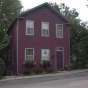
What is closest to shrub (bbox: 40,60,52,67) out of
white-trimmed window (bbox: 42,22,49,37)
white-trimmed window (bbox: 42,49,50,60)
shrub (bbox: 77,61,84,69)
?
white-trimmed window (bbox: 42,49,50,60)

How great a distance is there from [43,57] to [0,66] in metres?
5.87

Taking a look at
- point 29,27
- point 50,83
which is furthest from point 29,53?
point 50,83

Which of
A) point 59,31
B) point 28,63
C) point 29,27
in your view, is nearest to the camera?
point 28,63

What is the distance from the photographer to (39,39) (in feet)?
73.7

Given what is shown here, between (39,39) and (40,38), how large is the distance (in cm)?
16

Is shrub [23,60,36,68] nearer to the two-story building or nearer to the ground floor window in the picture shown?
the two-story building

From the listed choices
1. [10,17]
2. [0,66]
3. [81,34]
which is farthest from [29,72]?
[10,17]

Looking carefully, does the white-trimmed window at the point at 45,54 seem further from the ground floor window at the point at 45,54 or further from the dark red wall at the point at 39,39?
the dark red wall at the point at 39,39

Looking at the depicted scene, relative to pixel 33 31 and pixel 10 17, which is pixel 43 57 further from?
pixel 10 17

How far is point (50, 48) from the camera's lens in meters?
22.8

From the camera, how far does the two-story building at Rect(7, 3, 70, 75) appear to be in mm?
21625

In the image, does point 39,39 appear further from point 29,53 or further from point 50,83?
point 50,83

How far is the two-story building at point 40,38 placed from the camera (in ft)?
70.9

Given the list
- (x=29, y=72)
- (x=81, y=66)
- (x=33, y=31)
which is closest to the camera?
(x=29, y=72)
